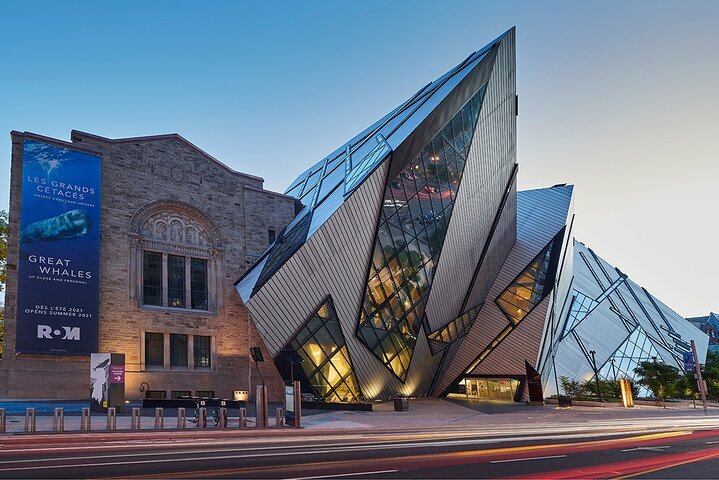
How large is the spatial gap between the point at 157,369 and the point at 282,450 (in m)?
23.3

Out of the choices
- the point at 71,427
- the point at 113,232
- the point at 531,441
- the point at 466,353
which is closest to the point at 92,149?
the point at 113,232

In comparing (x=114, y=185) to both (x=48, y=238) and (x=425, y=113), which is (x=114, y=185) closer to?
(x=48, y=238)

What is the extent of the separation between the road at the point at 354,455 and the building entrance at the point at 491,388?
2851cm

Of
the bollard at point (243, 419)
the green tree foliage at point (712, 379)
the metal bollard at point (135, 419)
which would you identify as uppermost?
the metal bollard at point (135, 419)

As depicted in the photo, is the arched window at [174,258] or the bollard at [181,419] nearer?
the bollard at [181,419]

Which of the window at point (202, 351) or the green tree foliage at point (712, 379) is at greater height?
the window at point (202, 351)

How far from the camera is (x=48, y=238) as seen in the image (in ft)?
108

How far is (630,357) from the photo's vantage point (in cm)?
5856

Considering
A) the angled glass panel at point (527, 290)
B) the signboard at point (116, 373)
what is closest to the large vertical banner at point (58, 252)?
the signboard at point (116, 373)

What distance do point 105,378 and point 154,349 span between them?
11470 millimetres

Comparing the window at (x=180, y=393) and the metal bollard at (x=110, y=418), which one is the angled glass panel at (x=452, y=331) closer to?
the window at (x=180, y=393)

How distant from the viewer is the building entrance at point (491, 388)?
1982 inches

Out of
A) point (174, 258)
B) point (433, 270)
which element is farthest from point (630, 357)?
point (174, 258)

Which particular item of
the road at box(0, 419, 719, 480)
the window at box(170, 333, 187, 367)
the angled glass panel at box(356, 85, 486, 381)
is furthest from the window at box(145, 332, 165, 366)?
the road at box(0, 419, 719, 480)
